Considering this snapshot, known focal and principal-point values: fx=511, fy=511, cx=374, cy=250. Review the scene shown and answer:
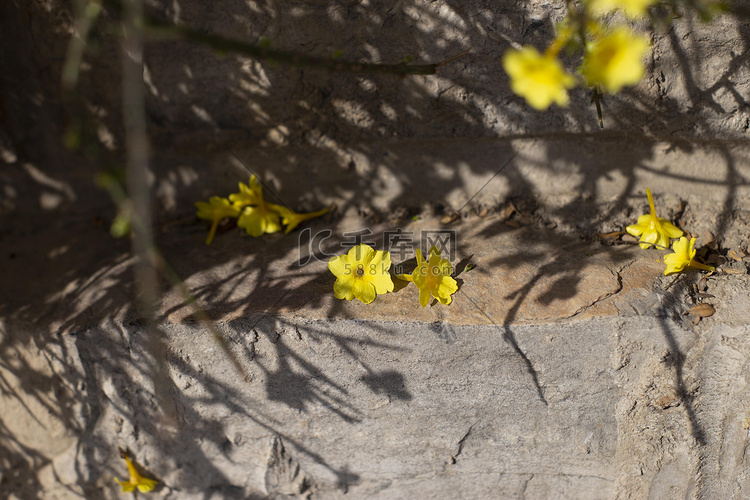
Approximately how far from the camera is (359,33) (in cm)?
227

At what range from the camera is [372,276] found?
6.58 ft

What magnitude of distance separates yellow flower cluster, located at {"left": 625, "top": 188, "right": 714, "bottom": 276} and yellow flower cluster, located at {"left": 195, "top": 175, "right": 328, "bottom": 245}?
1.50 meters

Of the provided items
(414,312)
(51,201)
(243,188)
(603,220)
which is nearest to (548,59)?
(414,312)

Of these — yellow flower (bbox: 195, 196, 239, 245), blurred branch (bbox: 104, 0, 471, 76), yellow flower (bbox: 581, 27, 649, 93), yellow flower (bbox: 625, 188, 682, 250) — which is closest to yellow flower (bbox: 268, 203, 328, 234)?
yellow flower (bbox: 195, 196, 239, 245)

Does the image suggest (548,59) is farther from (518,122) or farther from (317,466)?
(317,466)

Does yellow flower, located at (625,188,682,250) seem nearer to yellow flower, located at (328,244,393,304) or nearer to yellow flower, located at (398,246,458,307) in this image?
yellow flower, located at (398,246,458,307)

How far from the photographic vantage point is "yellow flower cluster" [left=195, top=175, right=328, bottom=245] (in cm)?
247

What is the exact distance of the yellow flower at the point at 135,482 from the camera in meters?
2.47

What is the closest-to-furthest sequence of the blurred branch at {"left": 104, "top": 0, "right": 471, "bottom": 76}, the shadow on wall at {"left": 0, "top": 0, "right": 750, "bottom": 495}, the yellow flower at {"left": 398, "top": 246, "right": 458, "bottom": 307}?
the blurred branch at {"left": 104, "top": 0, "right": 471, "bottom": 76} → the yellow flower at {"left": 398, "top": 246, "right": 458, "bottom": 307} → the shadow on wall at {"left": 0, "top": 0, "right": 750, "bottom": 495}

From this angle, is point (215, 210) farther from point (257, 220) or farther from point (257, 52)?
point (257, 52)

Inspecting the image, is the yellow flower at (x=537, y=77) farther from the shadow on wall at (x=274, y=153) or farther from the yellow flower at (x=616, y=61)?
the shadow on wall at (x=274, y=153)

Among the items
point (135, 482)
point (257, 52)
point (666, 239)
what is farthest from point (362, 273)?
point (135, 482)

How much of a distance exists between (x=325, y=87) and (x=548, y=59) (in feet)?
4.85

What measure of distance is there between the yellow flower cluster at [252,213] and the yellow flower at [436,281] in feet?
2.65
